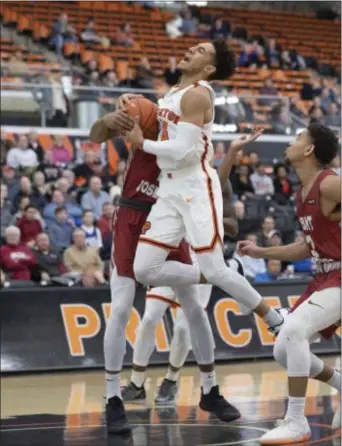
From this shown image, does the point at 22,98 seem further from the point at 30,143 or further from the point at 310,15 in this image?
the point at 310,15

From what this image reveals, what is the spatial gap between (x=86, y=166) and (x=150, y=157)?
A: 32.8 ft

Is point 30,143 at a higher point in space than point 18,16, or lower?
lower

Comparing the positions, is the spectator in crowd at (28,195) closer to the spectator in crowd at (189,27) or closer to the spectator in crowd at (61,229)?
the spectator in crowd at (61,229)

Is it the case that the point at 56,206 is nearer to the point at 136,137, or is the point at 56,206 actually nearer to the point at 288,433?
the point at 136,137

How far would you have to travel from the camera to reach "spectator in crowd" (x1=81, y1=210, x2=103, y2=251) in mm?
15766

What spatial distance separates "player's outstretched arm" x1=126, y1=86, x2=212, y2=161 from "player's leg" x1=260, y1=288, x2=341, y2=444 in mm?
1319

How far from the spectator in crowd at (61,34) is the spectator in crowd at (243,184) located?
21.8ft

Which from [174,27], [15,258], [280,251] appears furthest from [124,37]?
[280,251]

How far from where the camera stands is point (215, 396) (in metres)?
8.10

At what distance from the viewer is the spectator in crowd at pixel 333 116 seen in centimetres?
2148

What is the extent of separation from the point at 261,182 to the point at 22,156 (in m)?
4.17

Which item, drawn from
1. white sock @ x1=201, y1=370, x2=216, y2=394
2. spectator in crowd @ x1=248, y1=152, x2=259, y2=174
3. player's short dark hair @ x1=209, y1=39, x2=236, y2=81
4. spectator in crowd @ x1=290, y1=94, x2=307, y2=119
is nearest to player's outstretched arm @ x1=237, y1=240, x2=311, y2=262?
white sock @ x1=201, y1=370, x2=216, y2=394

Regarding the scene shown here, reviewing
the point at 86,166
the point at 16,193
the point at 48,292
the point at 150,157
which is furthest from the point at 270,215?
the point at 150,157

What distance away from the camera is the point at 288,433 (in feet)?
23.5
